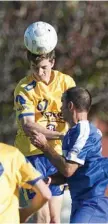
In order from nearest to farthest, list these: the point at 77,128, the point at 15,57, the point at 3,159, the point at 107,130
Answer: the point at 3,159
the point at 77,128
the point at 15,57
the point at 107,130

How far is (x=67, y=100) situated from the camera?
8297mm

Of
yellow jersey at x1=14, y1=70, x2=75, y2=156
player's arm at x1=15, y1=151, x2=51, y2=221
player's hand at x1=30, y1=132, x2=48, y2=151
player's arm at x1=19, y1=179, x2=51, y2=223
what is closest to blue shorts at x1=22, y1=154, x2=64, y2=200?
Answer: yellow jersey at x1=14, y1=70, x2=75, y2=156

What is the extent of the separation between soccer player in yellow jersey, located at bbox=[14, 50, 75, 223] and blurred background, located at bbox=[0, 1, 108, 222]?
6734mm

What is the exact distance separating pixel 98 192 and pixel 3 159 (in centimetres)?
142

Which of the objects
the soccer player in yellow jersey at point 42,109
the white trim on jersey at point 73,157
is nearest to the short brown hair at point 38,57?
the soccer player in yellow jersey at point 42,109

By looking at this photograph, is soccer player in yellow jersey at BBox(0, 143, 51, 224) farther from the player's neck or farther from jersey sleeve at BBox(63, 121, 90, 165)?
the player's neck

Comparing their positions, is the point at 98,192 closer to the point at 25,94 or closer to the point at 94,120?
the point at 25,94

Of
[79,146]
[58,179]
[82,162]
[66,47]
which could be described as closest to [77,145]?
[79,146]

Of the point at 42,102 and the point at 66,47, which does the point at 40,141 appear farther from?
the point at 66,47

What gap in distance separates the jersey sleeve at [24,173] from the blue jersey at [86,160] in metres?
0.95

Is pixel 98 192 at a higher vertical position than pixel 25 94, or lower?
lower

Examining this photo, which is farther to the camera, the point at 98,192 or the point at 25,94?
the point at 25,94

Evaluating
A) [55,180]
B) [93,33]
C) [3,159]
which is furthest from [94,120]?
[3,159]

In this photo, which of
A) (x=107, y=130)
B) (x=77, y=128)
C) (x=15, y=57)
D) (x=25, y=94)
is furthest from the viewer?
(x=107, y=130)
